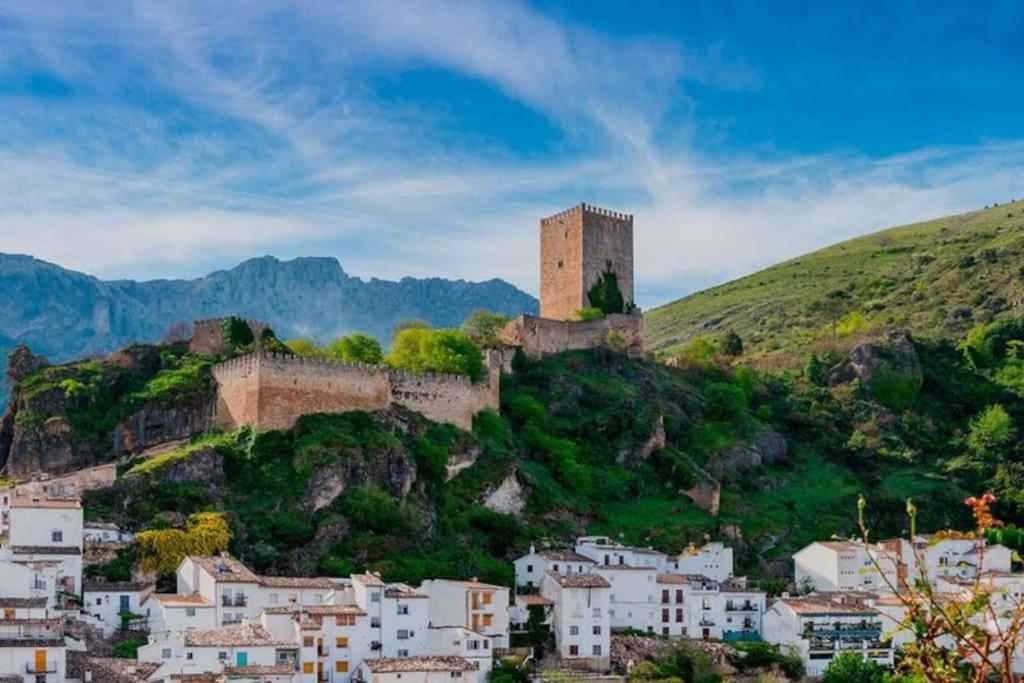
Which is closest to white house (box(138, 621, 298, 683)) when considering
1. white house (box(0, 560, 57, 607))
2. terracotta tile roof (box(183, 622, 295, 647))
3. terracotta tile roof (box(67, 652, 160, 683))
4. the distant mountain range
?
terracotta tile roof (box(183, 622, 295, 647))

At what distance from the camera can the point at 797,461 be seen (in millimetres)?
73750

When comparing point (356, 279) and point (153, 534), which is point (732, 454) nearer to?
point (153, 534)

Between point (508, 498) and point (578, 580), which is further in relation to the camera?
point (508, 498)

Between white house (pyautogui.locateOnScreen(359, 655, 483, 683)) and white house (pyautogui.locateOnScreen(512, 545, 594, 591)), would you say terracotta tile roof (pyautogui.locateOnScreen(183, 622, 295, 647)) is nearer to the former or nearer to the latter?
white house (pyautogui.locateOnScreen(359, 655, 483, 683))

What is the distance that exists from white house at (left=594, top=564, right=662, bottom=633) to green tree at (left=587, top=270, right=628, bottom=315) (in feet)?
89.5

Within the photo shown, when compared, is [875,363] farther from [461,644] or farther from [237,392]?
[461,644]

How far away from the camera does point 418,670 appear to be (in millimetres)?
43844

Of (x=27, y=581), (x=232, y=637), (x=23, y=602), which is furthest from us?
(x=27, y=581)

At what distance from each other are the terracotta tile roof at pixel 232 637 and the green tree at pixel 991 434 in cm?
4511

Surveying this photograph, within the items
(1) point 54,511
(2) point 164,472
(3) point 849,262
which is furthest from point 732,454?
(3) point 849,262

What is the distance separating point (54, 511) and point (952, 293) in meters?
80.5

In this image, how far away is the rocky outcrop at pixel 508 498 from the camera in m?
59.2

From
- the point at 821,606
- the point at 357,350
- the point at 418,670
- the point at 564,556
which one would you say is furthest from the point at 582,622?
the point at 357,350

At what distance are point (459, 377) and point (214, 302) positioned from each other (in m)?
92.8
